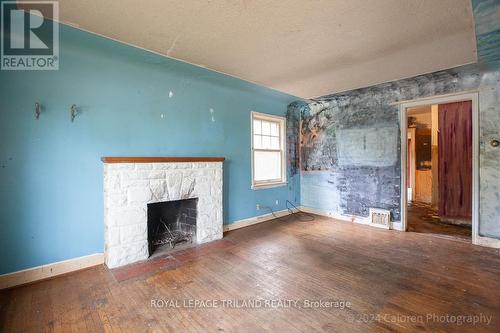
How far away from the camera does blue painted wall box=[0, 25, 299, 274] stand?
2.29 m

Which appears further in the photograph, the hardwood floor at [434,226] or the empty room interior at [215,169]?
the hardwood floor at [434,226]

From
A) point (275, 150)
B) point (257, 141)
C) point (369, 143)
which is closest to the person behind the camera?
point (369, 143)

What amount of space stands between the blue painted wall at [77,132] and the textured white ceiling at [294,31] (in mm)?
440

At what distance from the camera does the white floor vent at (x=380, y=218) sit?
4156 mm

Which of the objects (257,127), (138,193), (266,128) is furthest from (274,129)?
(138,193)

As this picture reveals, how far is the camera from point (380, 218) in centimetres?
425

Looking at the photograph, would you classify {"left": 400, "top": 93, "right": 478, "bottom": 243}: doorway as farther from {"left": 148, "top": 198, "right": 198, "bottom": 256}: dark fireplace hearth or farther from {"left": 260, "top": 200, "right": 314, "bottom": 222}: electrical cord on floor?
{"left": 148, "top": 198, "right": 198, "bottom": 256}: dark fireplace hearth

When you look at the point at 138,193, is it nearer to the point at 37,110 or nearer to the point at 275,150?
the point at 37,110

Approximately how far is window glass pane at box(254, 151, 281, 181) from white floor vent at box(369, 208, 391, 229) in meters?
2.09

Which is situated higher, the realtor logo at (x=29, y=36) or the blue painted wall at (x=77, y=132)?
the realtor logo at (x=29, y=36)

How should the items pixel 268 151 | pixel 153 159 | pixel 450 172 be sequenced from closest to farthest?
pixel 153 159 → pixel 450 172 → pixel 268 151

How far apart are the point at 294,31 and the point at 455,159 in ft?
14.9

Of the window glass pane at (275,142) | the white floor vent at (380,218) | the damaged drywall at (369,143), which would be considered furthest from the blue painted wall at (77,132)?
the white floor vent at (380,218)

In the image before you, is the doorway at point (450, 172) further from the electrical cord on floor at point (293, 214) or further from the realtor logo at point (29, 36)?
the realtor logo at point (29, 36)
